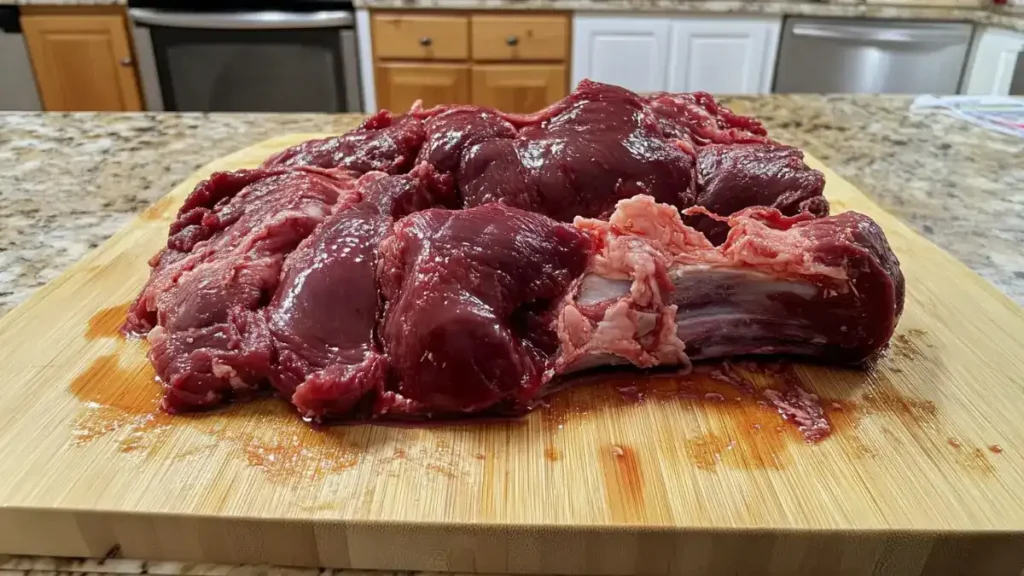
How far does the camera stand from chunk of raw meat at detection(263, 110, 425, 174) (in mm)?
1607

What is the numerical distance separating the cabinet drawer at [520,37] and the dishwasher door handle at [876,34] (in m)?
1.44

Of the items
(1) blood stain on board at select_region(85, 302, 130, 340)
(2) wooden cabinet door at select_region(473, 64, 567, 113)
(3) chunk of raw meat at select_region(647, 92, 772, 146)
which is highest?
(3) chunk of raw meat at select_region(647, 92, 772, 146)

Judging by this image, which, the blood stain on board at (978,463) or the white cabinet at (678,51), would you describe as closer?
the blood stain on board at (978,463)

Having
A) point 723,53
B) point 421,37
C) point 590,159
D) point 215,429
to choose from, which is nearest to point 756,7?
point 723,53

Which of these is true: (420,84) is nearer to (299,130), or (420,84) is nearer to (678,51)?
(678,51)

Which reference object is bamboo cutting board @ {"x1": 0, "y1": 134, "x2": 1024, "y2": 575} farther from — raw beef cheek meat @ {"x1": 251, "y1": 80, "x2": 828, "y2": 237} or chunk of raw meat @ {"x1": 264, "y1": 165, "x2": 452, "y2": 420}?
raw beef cheek meat @ {"x1": 251, "y1": 80, "x2": 828, "y2": 237}

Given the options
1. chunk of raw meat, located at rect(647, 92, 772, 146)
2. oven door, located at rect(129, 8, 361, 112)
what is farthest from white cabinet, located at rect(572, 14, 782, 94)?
chunk of raw meat, located at rect(647, 92, 772, 146)

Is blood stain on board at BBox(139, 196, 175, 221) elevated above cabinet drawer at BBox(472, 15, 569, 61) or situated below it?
below

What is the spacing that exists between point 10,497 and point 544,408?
770mm

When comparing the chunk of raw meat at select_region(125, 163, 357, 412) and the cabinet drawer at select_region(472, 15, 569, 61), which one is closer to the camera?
the chunk of raw meat at select_region(125, 163, 357, 412)

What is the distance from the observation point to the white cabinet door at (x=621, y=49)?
425 cm

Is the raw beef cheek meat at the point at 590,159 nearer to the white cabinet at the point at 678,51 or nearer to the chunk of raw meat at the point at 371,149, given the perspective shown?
the chunk of raw meat at the point at 371,149

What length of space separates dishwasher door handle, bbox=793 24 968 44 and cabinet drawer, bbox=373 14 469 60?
203 cm

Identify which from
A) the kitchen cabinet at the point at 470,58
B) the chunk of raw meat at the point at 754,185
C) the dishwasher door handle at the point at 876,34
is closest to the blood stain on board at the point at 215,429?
the chunk of raw meat at the point at 754,185
